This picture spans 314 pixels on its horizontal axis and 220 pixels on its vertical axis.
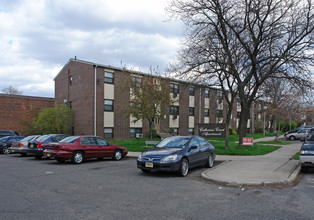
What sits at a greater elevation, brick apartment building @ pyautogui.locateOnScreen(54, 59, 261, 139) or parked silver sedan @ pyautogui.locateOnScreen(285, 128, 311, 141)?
brick apartment building @ pyautogui.locateOnScreen(54, 59, 261, 139)

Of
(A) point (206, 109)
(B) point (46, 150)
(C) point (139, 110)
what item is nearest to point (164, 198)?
(B) point (46, 150)

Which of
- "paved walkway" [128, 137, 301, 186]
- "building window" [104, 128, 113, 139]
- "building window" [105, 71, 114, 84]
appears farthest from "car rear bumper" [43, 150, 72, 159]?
"building window" [105, 71, 114, 84]

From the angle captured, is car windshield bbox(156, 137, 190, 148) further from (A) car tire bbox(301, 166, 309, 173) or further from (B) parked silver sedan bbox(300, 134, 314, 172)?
(A) car tire bbox(301, 166, 309, 173)

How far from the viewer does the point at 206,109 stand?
3988 centimetres

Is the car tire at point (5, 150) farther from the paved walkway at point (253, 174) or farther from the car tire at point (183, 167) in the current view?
the paved walkway at point (253, 174)

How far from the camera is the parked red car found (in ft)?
40.5

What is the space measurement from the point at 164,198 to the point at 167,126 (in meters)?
26.7

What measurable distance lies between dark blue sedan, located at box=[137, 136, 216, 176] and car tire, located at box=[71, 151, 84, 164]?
13.8 ft

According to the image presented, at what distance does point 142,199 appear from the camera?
20.6 feet

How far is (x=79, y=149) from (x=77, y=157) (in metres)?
0.39

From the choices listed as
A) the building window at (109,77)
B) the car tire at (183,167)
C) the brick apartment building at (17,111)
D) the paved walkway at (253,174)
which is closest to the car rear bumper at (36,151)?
the car tire at (183,167)

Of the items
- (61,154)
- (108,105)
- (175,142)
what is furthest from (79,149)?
(108,105)

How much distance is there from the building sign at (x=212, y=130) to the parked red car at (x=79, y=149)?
666 centimetres

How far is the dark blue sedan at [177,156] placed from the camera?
9.04m
